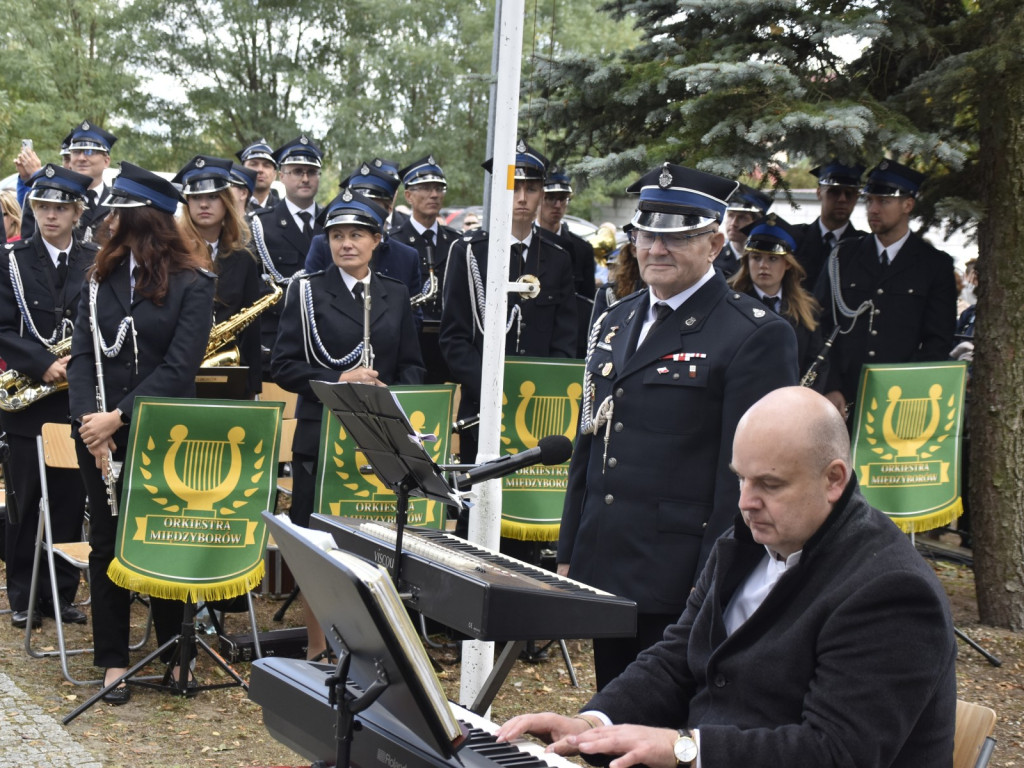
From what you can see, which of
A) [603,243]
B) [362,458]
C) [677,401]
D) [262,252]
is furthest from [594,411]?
[603,243]

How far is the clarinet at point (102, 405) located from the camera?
5.95 m

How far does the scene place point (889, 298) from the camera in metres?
7.69

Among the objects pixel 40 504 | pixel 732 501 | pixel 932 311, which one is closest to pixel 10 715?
pixel 40 504

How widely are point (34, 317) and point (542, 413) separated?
299 cm

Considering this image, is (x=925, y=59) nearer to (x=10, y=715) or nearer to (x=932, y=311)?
(x=932, y=311)

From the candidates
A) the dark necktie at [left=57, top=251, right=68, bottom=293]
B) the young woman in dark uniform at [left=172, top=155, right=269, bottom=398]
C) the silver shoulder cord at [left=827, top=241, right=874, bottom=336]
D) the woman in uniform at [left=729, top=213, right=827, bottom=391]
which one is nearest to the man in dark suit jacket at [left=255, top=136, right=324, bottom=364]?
the young woman in dark uniform at [left=172, top=155, right=269, bottom=398]

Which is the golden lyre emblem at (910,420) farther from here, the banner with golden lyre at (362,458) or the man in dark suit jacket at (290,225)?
the man in dark suit jacket at (290,225)

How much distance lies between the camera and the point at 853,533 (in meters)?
2.87

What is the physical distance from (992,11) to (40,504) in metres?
5.99

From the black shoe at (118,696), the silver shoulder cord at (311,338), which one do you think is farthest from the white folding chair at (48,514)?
the silver shoulder cord at (311,338)

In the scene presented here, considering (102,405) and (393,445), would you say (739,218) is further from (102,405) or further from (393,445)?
(393,445)

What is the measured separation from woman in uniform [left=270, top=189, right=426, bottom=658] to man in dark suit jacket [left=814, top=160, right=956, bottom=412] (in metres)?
2.82

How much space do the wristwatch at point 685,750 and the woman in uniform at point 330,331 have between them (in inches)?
154

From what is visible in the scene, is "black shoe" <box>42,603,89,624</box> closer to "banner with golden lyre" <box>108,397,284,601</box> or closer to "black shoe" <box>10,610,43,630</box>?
"black shoe" <box>10,610,43,630</box>
